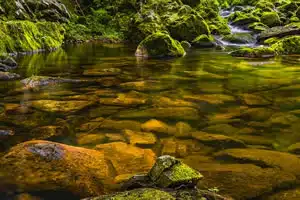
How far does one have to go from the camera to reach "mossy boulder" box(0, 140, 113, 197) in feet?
12.8

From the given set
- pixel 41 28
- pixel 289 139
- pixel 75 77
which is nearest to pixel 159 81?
pixel 75 77

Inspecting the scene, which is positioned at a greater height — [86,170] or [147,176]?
[147,176]

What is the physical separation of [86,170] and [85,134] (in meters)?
1.40

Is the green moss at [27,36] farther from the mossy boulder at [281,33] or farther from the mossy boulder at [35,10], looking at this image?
the mossy boulder at [281,33]

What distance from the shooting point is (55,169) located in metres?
4.20

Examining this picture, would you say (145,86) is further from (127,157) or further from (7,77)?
(127,157)

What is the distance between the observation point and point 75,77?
10.7 m

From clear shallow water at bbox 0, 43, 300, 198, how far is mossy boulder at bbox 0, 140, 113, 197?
47cm

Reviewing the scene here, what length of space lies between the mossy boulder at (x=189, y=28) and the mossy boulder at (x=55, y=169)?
66.8 ft

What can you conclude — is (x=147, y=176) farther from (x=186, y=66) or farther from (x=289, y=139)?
(x=186, y=66)

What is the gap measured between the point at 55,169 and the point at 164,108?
3.23 metres

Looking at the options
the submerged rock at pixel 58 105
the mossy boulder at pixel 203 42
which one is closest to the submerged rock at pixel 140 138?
the submerged rock at pixel 58 105

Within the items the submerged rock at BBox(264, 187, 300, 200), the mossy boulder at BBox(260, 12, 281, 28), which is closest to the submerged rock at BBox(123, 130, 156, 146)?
the submerged rock at BBox(264, 187, 300, 200)

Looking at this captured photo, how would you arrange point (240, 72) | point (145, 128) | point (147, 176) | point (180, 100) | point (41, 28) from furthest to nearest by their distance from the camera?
point (41, 28) → point (240, 72) → point (180, 100) → point (145, 128) → point (147, 176)
